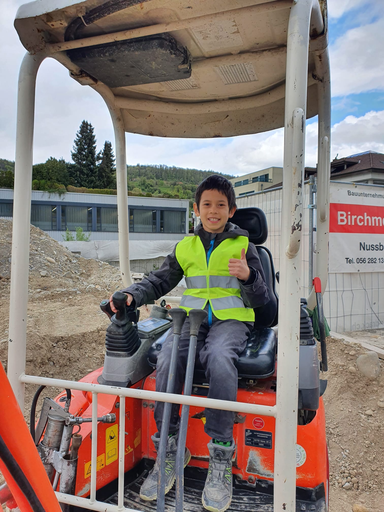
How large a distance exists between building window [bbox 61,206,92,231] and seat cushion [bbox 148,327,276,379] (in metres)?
25.3

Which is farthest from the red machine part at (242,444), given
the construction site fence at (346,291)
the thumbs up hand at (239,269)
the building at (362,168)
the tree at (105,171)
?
the tree at (105,171)

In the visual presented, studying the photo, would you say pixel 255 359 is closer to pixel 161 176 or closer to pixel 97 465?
pixel 97 465

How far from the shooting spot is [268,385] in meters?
1.85

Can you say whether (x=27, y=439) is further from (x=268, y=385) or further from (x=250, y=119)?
(x=250, y=119)

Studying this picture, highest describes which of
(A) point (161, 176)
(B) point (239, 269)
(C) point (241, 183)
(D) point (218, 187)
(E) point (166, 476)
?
(A) point (161, 176)

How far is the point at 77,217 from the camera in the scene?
26.1 m

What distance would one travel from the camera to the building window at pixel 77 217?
25859 mm

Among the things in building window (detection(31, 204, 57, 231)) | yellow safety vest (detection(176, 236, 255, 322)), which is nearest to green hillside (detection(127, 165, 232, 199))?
building window (detection(31, 204, 57, 231))

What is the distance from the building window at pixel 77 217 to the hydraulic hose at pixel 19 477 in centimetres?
2617

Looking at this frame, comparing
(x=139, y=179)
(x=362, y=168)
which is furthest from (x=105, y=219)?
(x=139, y=179)

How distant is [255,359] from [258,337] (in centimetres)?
32

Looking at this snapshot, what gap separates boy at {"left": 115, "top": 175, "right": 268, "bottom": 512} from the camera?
161 cm

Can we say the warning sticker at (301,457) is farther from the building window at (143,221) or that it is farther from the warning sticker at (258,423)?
the building window at (143,221)

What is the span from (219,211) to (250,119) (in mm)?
1004
